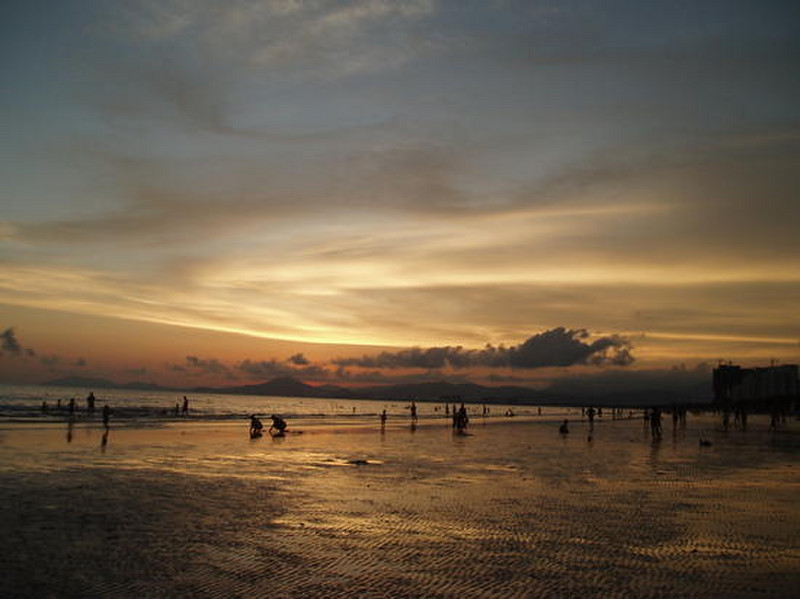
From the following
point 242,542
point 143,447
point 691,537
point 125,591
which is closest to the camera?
point 125,591

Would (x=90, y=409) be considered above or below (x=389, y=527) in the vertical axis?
below

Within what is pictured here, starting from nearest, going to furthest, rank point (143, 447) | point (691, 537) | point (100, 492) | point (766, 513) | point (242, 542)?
1. point (242, 542)
2. point (691, 537)
3. point (766, 513)
4. point (100, 492)
5. point (143, 447)

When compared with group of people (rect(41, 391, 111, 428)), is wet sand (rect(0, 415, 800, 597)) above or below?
above

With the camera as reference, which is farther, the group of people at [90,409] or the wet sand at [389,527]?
the group of people at [90,409]

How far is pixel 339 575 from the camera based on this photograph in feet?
37.7

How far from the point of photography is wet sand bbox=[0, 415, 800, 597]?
11227mm

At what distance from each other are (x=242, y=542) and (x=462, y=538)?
5.01 meters

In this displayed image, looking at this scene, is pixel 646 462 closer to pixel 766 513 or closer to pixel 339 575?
pixel 766 513

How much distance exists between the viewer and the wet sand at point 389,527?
442 inches

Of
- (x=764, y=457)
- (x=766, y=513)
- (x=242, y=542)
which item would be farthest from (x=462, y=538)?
(x=764, y=457)

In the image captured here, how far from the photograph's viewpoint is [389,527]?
1570 centimetres

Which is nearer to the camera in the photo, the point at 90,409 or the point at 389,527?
the point at 389,527

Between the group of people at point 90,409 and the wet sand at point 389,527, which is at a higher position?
the wet sand at point 389,527

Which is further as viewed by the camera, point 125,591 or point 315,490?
point 315,490
